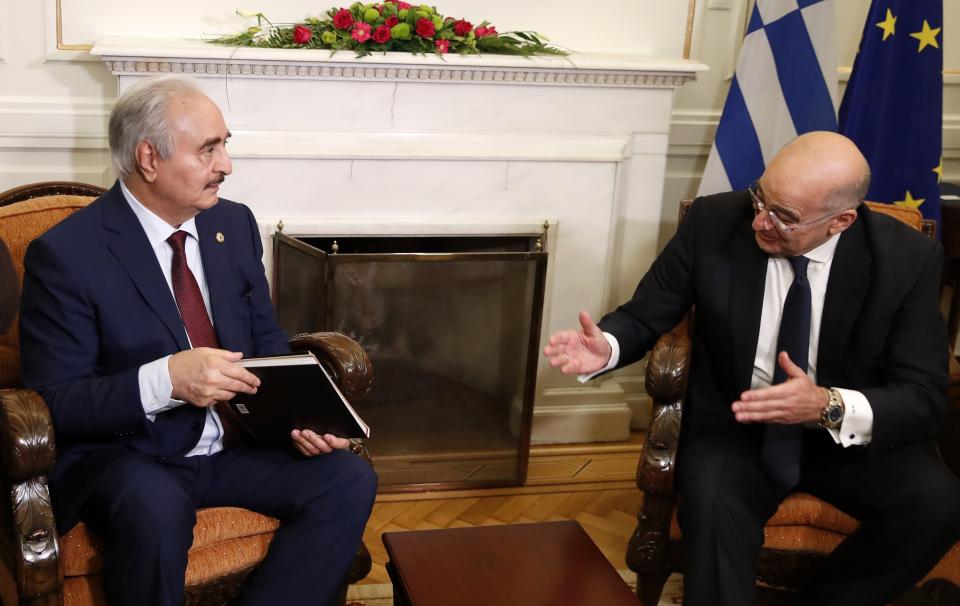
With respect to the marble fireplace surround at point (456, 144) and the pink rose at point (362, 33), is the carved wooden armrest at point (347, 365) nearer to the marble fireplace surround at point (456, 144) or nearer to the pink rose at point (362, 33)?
the marble fireplace surround at point (456, 144)

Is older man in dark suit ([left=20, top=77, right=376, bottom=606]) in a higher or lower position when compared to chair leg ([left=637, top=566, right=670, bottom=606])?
higher

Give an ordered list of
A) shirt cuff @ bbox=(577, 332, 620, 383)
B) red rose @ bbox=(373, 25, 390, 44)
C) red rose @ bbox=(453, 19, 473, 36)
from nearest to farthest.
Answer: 1. shirt cuff @ bbox=(577, 332, 620, 383)
2. red rose @ bbox=(373, 25, 390, 44)
3. red rose @ bbox=(453, 19, 473, 36)

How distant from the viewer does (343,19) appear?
3.03 metres

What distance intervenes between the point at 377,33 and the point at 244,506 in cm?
153

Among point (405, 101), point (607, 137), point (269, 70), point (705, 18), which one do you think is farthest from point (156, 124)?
point (705, 18)

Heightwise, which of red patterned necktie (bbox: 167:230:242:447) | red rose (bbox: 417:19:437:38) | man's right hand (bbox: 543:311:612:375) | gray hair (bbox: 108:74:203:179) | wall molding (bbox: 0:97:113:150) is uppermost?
red rose (bbox: 417:19:437:38)

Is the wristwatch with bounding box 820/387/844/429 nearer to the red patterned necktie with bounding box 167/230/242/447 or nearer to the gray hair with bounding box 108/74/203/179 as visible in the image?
the red patterned necktie with bounding box 167/230/242/447

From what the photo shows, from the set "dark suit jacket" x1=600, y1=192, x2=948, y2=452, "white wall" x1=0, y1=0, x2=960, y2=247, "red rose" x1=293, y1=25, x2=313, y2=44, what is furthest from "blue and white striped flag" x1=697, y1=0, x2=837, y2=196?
"red rose" x1=293, y1=25, x2=313, y2=44

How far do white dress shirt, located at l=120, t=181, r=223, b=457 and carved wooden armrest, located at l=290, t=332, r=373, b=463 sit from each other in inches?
10.2

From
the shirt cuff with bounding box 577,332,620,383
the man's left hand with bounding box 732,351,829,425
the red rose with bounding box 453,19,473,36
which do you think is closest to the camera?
the man's left hand with bounding box 732,351,829,425

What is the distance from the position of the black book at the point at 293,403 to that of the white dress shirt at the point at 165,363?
8 cm

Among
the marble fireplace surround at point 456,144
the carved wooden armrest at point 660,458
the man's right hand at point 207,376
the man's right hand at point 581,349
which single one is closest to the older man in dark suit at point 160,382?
the man's right hand at point 207,376

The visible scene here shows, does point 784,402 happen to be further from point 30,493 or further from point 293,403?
point 30,493

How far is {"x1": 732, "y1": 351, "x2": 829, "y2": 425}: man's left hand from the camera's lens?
6.68 feet
